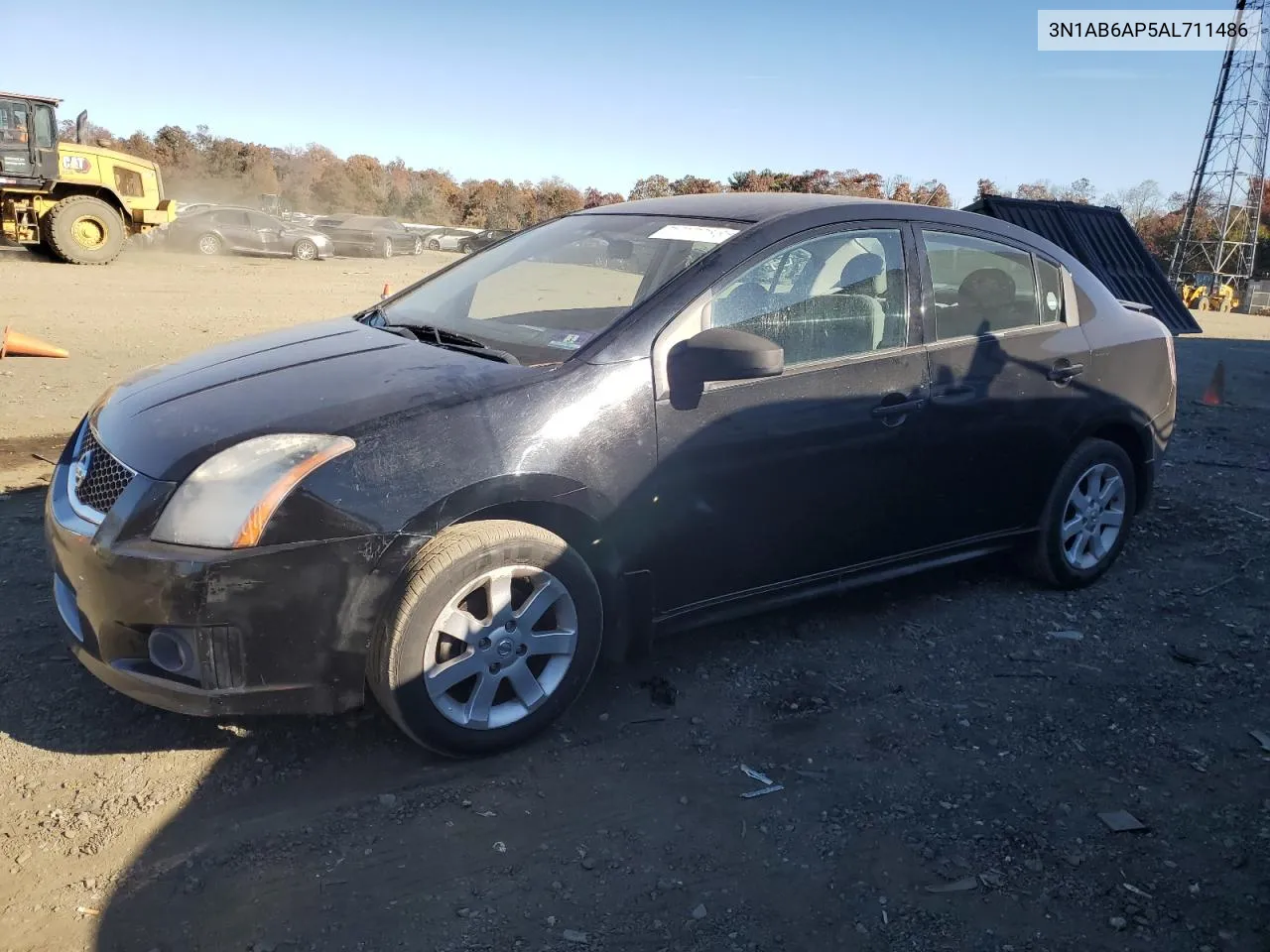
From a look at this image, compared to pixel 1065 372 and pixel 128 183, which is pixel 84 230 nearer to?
pixel 128 183

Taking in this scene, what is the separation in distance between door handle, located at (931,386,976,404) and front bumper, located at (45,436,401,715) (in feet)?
7.56

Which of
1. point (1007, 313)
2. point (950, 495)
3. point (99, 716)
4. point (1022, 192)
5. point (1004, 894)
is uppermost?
point (1022, 192)

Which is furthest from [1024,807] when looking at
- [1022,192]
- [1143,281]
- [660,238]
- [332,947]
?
[1022,192]

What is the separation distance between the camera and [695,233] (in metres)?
3.89

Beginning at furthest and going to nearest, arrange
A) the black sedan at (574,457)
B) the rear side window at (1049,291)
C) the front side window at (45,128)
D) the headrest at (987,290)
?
the front side window at (45,128) < the rear side window at (1049,291) < the headrest at (987,290) < the black sedan at (574,457)

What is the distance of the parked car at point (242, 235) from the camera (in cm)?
2584

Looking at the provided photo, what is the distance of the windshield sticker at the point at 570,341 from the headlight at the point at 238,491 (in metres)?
0.85

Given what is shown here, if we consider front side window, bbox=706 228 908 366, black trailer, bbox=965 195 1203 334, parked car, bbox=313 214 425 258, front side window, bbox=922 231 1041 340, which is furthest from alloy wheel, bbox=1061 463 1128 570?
parked car, bbox=313 214 425 258

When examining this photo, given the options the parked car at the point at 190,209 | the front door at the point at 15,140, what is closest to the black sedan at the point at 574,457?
the front door at the point at 15,140

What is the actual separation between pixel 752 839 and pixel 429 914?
92 centimetres

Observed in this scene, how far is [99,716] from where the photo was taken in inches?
131

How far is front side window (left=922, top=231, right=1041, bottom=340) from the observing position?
13.7 feet

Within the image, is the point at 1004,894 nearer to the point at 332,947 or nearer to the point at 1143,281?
the point at 332,947

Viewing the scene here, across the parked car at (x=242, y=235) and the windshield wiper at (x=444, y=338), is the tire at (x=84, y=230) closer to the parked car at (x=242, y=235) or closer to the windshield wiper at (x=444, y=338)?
the parked car at (x=242, y=235)
